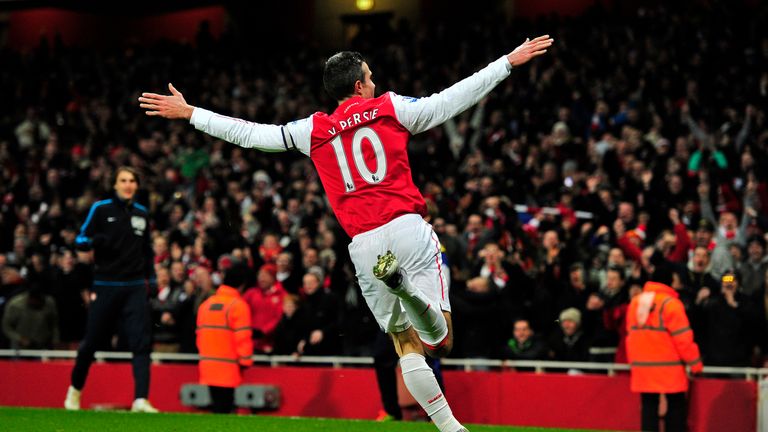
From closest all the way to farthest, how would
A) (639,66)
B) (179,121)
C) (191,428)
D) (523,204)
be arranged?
(191,428)
(523,204)
(639,66)
(179,121)

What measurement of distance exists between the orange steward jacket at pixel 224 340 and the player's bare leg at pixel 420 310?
5415 mm

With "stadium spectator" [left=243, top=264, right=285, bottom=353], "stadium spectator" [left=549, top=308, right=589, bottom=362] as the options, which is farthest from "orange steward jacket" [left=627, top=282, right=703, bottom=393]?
"stadium spectator" [left=243, top=264, right=285, bottom=353]

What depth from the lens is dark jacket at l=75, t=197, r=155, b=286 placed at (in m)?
10.5

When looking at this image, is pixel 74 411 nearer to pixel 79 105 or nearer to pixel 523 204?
pixel 523 204

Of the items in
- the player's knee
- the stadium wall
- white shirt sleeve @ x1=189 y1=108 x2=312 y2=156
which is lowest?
the stadium wall

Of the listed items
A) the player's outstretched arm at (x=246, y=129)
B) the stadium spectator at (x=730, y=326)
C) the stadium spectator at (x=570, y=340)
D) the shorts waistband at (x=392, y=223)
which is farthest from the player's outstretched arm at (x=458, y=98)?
the stadium spectator at (x=570, y=340)

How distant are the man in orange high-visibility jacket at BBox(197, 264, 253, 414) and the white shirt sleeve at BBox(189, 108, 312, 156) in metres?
5.33

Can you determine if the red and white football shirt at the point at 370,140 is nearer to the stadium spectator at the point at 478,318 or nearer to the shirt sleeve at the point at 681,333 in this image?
the shirt sleeve at the point at 681,333

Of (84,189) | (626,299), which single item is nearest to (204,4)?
(84,189)

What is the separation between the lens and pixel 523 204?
16219 mm

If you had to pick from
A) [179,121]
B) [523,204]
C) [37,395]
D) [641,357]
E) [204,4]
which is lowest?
[37,395]

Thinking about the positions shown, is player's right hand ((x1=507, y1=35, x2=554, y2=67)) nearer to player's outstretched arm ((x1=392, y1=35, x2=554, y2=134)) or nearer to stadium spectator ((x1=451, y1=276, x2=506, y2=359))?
player's outstretched arm ((x1=392, y1=35, x2=554, y2=134))

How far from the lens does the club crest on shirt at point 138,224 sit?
1073 cm

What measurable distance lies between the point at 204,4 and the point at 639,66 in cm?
1593
